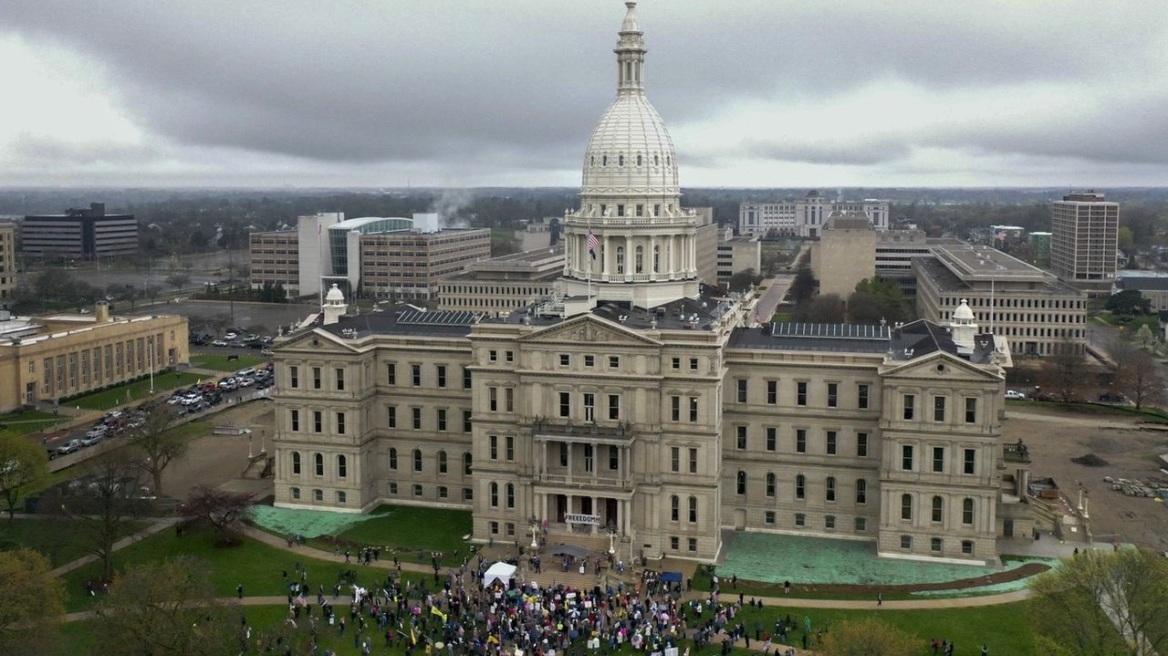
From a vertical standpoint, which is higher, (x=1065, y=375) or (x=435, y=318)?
(x=435, y=318)

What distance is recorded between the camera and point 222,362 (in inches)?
6191

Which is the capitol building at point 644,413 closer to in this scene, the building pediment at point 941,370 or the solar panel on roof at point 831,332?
the building pediment at point 941,370

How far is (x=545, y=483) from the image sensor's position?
264 feet

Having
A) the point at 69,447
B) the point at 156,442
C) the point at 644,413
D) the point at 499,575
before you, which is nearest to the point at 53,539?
the point at 156,442

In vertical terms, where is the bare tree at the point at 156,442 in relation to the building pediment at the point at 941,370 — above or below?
below

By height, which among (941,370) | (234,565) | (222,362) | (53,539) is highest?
(941,370)

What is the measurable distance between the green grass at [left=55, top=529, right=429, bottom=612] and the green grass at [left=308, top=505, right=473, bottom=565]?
365 cm

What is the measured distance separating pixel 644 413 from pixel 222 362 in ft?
315

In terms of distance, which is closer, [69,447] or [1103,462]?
[1103,462]

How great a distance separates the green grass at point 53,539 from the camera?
245ft

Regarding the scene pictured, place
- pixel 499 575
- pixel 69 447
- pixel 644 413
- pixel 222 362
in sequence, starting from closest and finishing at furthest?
pixel 499 575 → pixel 644 413 → pixel 69 447 → pixel 222 362

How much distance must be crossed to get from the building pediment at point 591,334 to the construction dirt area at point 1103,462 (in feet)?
123

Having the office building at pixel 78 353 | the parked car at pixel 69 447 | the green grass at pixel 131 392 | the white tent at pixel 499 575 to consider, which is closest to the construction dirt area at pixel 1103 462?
the white tent at pixel 499 575

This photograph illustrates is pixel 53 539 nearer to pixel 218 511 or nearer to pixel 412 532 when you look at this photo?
pixel 218 511
